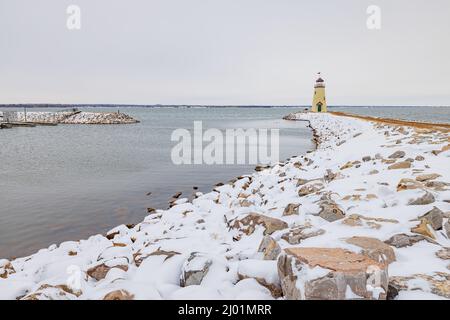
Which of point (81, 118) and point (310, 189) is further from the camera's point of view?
point (81, 118)

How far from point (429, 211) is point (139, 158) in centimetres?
2000

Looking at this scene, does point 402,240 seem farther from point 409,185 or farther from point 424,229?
point 409,185

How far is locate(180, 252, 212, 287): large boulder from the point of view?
143 inches

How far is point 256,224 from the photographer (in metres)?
5.52

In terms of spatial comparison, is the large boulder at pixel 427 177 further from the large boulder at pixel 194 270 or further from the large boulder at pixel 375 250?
the large boulder at pixel 194 270

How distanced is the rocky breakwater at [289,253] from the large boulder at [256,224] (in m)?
0.02

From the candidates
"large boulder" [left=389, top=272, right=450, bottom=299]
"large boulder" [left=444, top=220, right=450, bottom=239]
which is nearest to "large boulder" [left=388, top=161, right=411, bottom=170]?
"large boulder" [left=444, top=220, right=450, bottom=239]

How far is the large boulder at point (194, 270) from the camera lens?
12.0 ft

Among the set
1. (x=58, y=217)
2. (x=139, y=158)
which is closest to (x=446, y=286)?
(x=58, y=217)

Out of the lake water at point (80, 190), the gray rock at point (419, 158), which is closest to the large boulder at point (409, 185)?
the gray rock at point (419, 158)

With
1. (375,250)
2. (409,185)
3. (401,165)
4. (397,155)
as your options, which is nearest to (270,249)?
(375,250)

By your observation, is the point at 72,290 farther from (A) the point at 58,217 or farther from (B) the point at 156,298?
(A) the point at 58,217

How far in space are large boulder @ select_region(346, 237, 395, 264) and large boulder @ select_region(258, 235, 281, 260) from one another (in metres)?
0.92
